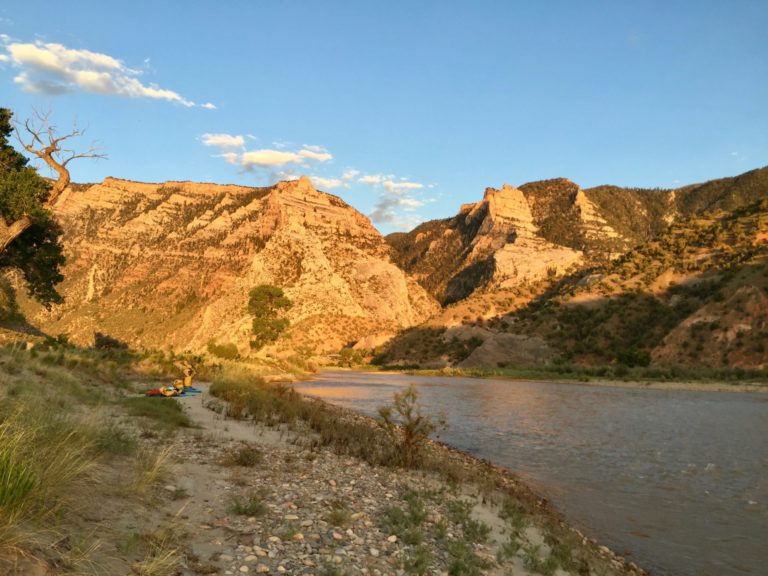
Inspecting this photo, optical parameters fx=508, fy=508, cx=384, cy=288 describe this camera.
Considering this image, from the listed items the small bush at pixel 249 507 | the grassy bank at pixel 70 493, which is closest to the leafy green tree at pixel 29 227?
the grassy bank at pixel 70 493

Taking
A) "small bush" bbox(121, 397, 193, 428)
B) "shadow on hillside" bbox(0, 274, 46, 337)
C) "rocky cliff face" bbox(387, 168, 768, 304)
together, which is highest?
"rocky cliff face" bbox(387, 168, 768, 304)

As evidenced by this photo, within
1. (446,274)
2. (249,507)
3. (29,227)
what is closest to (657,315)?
(29,227)

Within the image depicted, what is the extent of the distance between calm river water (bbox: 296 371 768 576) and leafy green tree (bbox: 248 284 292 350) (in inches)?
1771

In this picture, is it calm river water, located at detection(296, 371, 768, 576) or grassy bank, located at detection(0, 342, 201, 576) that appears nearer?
grassy bank, located at detection(0, 342, 201, 576)

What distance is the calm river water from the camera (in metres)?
8.72

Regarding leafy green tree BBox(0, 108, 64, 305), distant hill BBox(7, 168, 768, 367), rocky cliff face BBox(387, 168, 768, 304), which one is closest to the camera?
leafy green tree BBox(0, 108, 64, 305)

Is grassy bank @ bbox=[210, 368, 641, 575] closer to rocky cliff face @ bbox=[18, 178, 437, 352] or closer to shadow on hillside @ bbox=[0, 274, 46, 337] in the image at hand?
shadow on hillside @ bbox=[0, 274, 46, 337]

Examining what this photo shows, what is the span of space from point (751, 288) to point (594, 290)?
24729 millimetres

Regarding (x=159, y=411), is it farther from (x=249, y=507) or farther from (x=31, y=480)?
(x=31, y=480)

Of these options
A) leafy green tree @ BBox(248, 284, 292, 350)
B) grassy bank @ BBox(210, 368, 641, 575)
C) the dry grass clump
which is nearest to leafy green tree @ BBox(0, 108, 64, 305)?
grassy bank @ BBox(210, 368, 641, 575)

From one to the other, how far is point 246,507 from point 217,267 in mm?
116649

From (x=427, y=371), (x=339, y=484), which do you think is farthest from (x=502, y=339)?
(x=339, y=484)

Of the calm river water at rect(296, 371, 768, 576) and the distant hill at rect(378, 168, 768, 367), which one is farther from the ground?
the distant hill at rect(378, 168, 768, 367)

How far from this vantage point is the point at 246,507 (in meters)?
6.82
